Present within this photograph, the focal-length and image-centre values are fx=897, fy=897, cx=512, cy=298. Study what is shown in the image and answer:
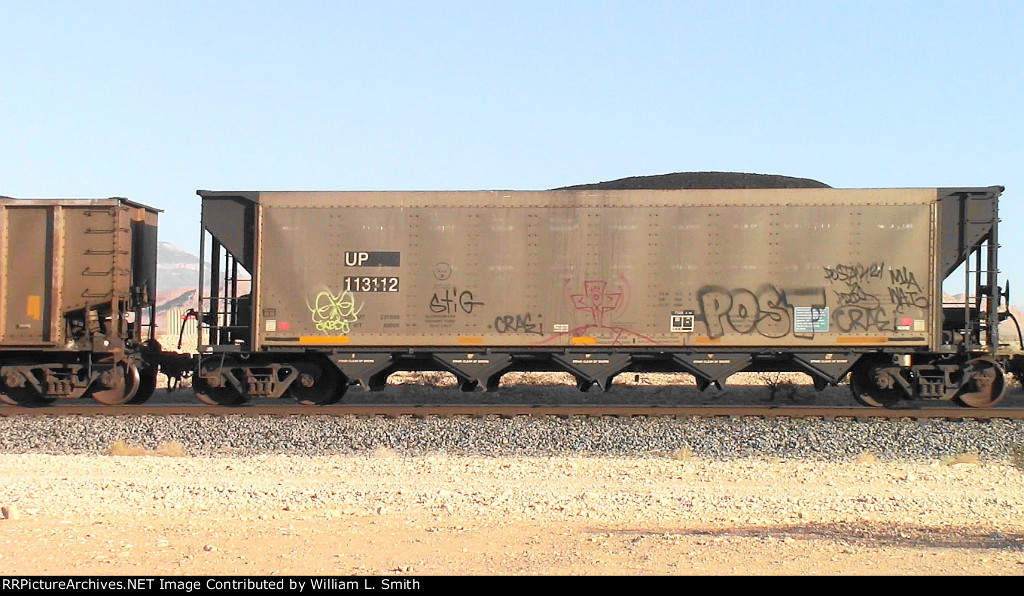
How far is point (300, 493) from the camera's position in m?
7.70

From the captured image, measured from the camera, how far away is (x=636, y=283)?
1353cm

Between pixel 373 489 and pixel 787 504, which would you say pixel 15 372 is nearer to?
pixel 373 489

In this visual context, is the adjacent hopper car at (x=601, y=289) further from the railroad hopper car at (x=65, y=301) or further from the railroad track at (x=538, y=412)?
the railroad track at (x=538, y=412)

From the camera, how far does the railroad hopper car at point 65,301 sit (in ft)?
46.9

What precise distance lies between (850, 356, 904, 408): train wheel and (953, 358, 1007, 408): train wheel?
100 cm

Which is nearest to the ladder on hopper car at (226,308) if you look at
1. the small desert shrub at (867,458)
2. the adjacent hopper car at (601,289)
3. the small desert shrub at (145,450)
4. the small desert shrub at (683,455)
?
the adjacent hopper car at (601,289)

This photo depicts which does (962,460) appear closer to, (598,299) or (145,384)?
(598,299)

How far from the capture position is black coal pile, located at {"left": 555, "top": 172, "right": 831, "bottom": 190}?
1578cm

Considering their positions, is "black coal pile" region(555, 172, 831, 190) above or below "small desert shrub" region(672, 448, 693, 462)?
above

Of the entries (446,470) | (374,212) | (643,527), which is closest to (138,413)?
(374,212)

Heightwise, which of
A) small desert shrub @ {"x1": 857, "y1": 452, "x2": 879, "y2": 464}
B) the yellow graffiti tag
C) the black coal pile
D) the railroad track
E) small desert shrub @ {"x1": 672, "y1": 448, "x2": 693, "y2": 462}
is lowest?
small desert shrub @ {"x1": 672, "y1": 448, "x2": 693, "y2": 462}

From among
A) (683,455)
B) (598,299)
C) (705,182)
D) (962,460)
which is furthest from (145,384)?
(962,460)

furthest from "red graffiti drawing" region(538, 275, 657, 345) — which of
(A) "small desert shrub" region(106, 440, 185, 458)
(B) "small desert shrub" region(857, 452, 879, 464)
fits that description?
(A) "small desert shrub" region(106, 440, 185, 458)

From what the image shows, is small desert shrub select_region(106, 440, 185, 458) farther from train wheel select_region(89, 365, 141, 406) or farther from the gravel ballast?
train wheel select_region(89, 365, 141, 406)
